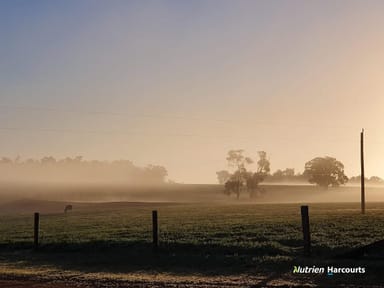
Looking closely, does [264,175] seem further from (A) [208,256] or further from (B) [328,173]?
(A) [208,256]

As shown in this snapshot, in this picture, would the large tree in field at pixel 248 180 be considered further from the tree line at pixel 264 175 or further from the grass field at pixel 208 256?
the grass field at pixel 208 256

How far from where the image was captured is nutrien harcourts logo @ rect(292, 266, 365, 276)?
13.5 meters

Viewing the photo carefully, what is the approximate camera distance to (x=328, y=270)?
13898 millimetres

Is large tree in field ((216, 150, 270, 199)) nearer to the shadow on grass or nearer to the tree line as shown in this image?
the tree line

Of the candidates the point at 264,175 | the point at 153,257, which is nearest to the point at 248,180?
the point at 264,175

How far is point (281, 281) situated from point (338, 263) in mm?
2207

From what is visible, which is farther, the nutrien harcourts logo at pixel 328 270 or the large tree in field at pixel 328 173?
the large tree in field at pixel 328 173

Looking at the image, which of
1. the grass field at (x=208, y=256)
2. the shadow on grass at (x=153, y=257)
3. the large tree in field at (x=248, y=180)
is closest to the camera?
the grass field at (x=208, y=256)

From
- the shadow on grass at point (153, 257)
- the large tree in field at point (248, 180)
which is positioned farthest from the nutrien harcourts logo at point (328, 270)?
the large tree in field at point (248, 180)

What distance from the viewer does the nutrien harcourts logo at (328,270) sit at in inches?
532

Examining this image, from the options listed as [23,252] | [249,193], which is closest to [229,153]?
[249,193]

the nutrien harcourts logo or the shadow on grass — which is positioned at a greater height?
the nutrien harcourts logo

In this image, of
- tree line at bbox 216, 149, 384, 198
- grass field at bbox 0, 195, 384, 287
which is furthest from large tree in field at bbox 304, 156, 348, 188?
grass field at bbox 0, 195, 384, 287

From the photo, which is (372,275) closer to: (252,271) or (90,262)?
(252,271)
